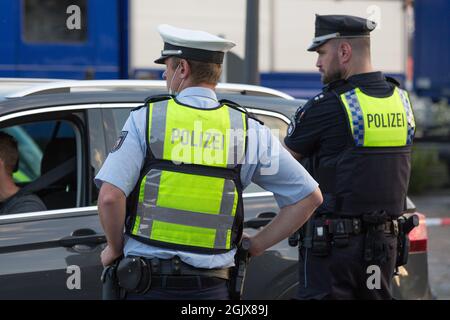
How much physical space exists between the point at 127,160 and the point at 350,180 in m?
1.21

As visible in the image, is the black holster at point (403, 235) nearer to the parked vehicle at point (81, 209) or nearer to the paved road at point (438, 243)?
the parked vehicle at point (81, 209)

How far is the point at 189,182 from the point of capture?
2.93m

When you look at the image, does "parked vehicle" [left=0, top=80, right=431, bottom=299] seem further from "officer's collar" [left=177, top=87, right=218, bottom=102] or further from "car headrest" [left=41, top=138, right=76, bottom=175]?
"officer's collar" [left=177, top=87, right=218, bottom=102]

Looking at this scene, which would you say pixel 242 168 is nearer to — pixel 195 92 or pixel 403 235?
pixel 195 92

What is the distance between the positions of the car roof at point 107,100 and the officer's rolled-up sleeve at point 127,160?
1145 mm

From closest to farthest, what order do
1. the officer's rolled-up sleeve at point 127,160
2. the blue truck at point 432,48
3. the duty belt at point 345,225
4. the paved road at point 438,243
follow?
the officer's rolled-up sleeve at point 127,160
the duty belt at point 345,225
the paved road at point 438,243
the blue truck at point 432,48

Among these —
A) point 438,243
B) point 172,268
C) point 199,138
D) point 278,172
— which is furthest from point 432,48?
point 172,268

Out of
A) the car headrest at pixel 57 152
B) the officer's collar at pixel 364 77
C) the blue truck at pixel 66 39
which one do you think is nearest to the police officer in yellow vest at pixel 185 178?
the officer's collar at pixel 364 77

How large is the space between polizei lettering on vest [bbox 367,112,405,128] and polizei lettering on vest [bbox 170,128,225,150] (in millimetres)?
1029

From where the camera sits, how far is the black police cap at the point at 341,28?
389 centimetres

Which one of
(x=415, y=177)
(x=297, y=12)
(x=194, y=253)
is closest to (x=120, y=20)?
(x=297, y=12)

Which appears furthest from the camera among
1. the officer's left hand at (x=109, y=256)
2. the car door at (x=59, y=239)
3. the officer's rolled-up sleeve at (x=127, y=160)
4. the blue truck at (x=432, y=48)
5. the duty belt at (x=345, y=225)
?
the blue truck at (x=432, y=48)

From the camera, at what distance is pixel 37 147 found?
249 inches
